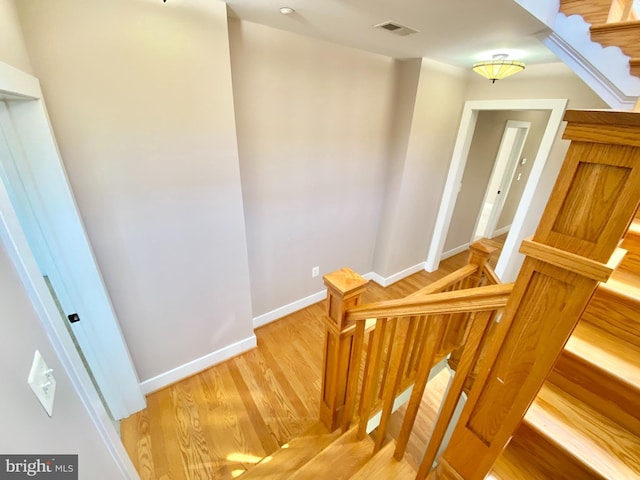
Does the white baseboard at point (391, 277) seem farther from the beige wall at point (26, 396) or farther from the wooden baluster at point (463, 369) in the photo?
the beige wall at point (26, 396)

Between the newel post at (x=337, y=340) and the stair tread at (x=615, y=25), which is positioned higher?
the stair tread at (x=615, y=25)


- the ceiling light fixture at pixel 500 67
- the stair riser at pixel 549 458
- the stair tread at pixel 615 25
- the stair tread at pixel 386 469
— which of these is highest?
the stair tread at pixel 615 25

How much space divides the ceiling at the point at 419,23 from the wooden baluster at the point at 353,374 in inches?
64.3

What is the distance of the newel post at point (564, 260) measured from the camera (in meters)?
0.48

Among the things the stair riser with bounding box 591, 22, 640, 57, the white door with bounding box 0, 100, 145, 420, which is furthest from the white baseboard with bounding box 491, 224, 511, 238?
the white door with bounding box 0, 100, 145, 420

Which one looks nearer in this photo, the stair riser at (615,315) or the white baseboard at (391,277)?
the stair riser at (615,315)

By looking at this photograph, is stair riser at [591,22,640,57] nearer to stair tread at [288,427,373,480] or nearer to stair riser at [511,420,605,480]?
stair riser at [511,420,605,480]

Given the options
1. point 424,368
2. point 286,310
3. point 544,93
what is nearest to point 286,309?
point 286,310

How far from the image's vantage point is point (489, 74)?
2.09 metres

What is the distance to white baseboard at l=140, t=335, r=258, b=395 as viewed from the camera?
1.96 meters

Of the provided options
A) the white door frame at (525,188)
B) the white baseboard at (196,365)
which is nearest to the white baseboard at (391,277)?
the white door frame at (525,188)

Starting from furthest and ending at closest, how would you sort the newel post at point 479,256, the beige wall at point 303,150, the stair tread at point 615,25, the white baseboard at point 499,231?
the white baseboard at point 499,231
the beige wall at point 303,150
the newel post at point 479,256
the stair tread at point 615,25

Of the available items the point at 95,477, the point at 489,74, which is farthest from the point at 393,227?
the point at 95,477

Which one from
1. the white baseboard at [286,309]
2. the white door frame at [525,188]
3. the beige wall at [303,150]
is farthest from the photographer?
the white baseboard at [286,309]
